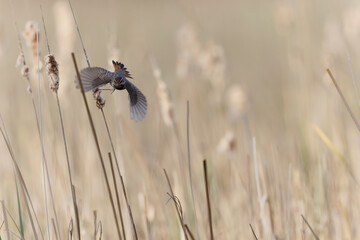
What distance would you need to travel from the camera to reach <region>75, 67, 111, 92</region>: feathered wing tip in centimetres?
68

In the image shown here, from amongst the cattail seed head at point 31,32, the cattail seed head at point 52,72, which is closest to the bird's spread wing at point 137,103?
the cattail seed head at point 52,72

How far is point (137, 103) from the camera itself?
2.43 feet

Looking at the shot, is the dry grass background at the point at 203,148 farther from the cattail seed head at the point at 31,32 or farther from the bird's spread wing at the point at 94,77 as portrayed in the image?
the bird's spread wing at the point at 94,77

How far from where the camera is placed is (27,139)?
7.43 feet

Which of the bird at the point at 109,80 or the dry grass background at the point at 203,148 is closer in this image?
the bird at the point at 109,80

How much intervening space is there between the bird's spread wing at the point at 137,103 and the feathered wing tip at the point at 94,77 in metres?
0.04

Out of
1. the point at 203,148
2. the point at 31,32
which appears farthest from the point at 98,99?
the point at 203,148

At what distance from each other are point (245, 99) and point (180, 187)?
746 mm

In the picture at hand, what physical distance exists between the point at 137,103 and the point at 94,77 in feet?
0.28

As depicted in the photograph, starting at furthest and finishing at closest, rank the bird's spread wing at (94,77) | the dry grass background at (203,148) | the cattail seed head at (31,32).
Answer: the dry grass background at (203,148)
the cattail seed head at (31,32)
the bird's spread wing at (94,77)

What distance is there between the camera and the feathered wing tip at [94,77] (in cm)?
68

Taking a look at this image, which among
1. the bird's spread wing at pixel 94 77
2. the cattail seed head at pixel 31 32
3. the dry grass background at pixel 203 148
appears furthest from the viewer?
the dry grass background at pixel 203 148

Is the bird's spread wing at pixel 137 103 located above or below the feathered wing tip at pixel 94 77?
below

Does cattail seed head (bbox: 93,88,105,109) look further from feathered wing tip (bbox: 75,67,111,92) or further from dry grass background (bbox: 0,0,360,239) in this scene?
dry grass background (bbox: 0,0,360,239)
